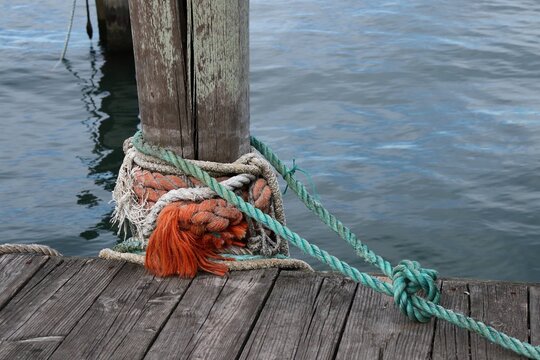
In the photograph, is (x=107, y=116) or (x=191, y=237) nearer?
(x=191, y=237)

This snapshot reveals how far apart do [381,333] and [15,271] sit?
1.51 metres

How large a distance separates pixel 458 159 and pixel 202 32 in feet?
16.7

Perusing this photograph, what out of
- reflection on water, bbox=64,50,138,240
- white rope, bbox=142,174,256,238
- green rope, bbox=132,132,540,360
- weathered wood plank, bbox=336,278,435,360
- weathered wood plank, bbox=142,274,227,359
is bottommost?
reflection on water, bbox=64,50,138,240

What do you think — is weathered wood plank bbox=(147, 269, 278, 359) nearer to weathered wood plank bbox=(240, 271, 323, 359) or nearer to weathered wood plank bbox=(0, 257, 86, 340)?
weathered wood plank bbox=(240, 271, 323, 359)

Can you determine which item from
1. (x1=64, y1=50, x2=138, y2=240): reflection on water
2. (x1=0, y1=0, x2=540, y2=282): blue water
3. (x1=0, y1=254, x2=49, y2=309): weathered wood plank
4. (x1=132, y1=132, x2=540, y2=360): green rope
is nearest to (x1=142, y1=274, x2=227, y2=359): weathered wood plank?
(x1=132, y1=132, x2=540, y2=360): green rope

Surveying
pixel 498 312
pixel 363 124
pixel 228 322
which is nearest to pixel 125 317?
pixel 228 322

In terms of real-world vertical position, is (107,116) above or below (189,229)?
below

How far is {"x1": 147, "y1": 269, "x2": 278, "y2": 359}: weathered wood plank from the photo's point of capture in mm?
2936

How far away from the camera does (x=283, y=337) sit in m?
3.00

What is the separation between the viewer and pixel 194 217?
3.38 m

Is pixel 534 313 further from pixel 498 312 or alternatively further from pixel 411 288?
pixel 411 288

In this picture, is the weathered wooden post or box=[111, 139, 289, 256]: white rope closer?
box=[111, 139, 289, 256]: white rope

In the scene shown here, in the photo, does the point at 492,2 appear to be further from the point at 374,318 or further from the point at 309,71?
the point at 374,318

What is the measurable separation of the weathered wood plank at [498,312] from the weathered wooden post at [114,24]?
812cm
